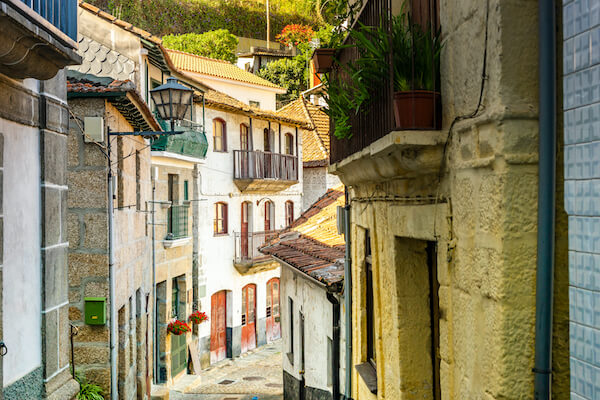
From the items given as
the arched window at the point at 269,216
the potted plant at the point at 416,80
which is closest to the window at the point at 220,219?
the arched window at the point at 269,216

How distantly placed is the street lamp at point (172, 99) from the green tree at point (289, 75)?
2972 cm

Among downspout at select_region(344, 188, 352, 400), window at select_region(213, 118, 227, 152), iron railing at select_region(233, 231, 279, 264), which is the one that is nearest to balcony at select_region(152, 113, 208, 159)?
window at select_region(213, 118, 227, 152)

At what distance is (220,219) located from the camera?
26.3 m

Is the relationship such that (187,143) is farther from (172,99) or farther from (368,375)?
(368,375)

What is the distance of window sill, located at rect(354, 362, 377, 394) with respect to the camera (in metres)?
6.73

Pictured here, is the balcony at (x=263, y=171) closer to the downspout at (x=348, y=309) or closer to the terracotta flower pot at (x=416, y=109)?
the downspout at (x=348, y=309)

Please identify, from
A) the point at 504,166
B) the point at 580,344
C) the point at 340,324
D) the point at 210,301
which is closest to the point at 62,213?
the point at 504,166

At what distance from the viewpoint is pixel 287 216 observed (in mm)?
30469

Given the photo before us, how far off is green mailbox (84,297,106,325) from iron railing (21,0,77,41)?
206 inches

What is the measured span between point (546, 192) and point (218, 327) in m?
22.9

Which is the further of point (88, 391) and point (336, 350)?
point (336, 350)

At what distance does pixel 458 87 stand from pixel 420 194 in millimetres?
1148

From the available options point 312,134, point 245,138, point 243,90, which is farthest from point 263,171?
point 243,90

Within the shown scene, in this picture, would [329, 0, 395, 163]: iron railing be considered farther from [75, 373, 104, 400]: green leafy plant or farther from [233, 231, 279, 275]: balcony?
[233, 231, 279, 275]: balcony
